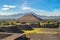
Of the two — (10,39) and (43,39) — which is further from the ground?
(10,39)

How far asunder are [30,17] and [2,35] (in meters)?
37.7

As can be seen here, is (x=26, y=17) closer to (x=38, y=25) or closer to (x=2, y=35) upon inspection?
(x=38, y=25)

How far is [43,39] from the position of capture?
15805mm

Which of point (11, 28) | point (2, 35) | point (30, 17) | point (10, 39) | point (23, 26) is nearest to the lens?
point (10, 39)

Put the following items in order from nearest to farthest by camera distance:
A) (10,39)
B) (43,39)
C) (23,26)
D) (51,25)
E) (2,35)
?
(10,39)
(2,35)
(43,39)
(23,26)
(51,25)

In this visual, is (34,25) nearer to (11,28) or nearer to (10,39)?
(11,28)

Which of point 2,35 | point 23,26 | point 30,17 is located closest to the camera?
point 2,35

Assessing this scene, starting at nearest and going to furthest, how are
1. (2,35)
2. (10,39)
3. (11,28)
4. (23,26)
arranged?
(10,39), (2,35), (11,28), (23,26)

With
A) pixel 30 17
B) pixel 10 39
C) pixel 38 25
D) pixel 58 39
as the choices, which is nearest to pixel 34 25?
pixel 38 25

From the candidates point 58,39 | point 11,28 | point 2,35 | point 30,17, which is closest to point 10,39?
point 2,35

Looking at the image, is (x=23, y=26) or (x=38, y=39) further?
(x=23, y=26)

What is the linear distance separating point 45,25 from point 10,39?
73.6 feet

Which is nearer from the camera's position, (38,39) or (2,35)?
(2,35)

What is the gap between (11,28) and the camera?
1838 centimetres
